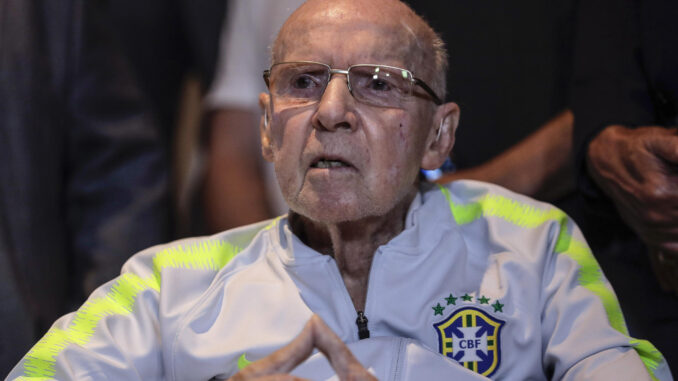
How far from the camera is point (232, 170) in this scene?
2506mm

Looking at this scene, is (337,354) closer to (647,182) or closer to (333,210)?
(333,210)

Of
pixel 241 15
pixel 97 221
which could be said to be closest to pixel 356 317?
pixel 97 221

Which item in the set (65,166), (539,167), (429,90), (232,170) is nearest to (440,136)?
(429,90)

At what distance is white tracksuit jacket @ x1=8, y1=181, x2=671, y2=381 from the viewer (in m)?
1.42

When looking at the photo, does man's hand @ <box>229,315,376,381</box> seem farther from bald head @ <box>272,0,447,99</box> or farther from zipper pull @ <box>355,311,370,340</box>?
bald head @ <box>272,0,447,99</box>

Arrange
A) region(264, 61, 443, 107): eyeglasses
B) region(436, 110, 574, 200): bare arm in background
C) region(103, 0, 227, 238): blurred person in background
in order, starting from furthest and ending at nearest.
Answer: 1. region(103, 0, 227, 238): blurred person in background
2. region(436, 110, 574, 200): bare arm in background
3. region(264, 61, 443, 107): eyeglasses

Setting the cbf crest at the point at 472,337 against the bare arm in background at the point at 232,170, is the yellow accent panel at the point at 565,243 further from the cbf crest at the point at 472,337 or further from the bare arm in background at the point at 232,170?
the bare arm in background at the point at 232,170

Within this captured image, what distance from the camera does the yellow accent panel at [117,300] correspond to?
1.41 meters

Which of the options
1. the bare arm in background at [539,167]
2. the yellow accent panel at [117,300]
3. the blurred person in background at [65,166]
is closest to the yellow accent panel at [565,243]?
the bare arm in background at [539,167]

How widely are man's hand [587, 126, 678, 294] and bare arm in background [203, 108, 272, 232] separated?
41.8 inches

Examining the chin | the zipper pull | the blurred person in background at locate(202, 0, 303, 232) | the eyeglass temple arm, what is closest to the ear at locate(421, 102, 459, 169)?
Result: the eyeglass temple arm

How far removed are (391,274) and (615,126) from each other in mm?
771

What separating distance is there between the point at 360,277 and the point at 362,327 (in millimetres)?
158

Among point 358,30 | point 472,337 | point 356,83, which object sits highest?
point 358,30
